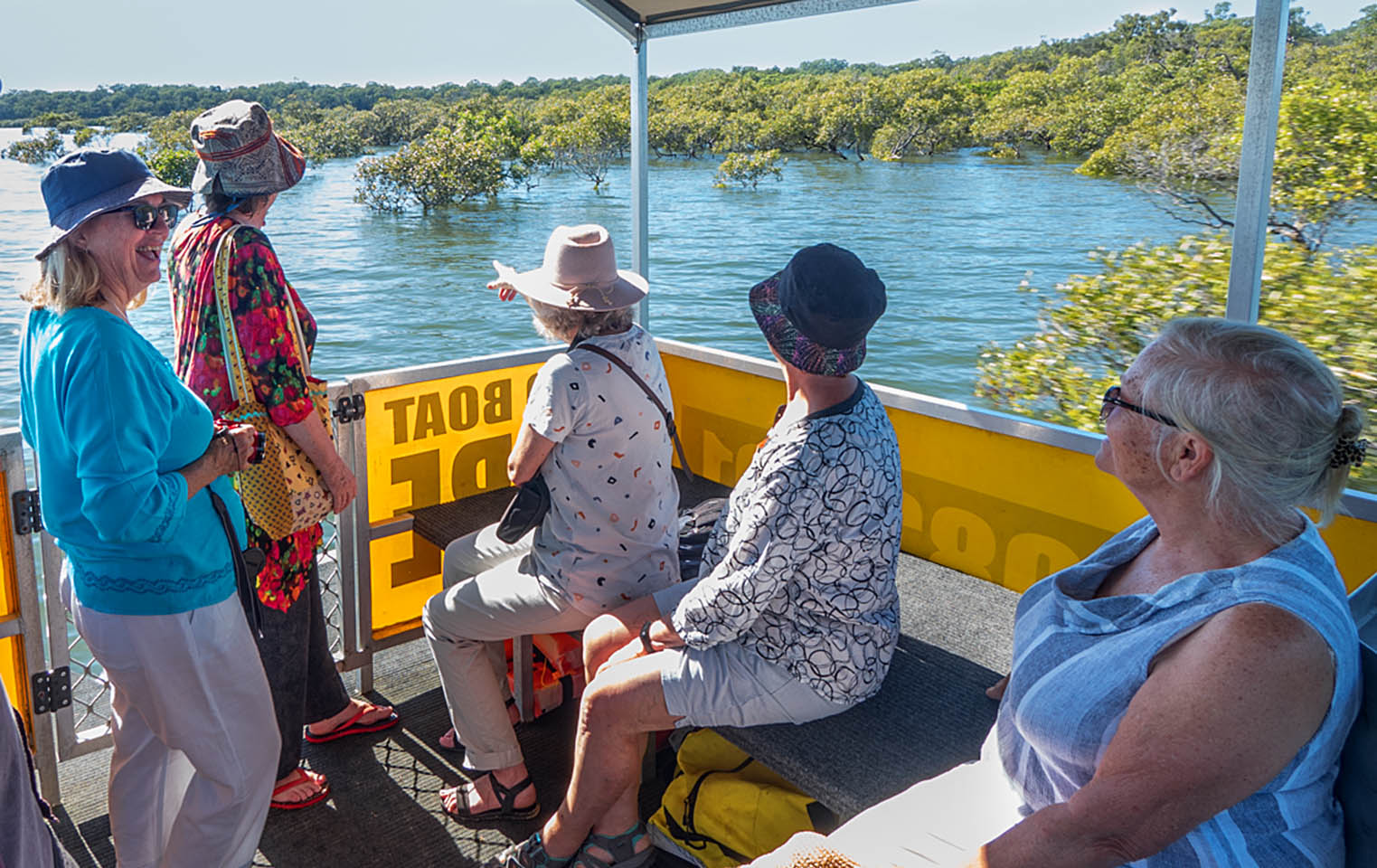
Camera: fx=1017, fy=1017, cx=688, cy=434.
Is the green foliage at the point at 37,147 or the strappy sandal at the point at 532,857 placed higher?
the green foliage at the point at 37,147

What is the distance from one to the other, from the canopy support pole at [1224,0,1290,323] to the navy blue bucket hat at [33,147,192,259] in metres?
2.25

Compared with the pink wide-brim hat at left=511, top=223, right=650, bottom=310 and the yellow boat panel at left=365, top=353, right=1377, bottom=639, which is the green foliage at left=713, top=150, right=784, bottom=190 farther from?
the pink wide-brim hat at left=511, top=223, right=650, bottom=310

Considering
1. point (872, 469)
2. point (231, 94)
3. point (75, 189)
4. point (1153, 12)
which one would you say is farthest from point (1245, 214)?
point (231, 94)

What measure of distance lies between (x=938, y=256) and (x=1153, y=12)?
9.61m

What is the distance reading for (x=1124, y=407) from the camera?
1481 millimetres

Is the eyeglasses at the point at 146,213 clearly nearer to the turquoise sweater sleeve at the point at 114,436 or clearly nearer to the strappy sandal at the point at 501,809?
the turquoise sweater sleeve at the point at 114,436

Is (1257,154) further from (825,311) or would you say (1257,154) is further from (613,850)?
(613,850)

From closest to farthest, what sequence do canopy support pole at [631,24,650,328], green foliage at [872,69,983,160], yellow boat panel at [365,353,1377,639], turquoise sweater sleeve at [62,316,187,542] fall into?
turquoise sweater sleeve at [62,316,187,542] < yellow boat panel at [365,353,1377,639] < canopy support pole at [631,24,650,328] < green foliage at [872,69,983,160]

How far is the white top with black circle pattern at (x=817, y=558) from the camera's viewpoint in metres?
1.92

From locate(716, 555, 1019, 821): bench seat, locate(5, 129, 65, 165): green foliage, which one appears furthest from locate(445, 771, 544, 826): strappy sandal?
locate(5, 129, 65, 165): green foliage

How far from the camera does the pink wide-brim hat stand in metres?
2.42

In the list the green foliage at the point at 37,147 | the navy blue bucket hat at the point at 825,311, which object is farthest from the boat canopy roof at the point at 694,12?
the green foliage at the point at 37,147

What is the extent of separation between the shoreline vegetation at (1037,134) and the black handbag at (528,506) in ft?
6.55

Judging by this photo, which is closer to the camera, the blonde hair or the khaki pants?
the blonde hair
